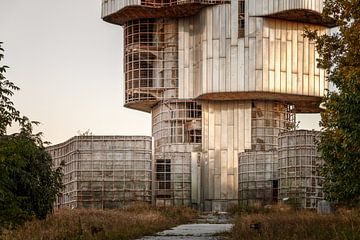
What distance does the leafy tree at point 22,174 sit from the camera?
20.6m

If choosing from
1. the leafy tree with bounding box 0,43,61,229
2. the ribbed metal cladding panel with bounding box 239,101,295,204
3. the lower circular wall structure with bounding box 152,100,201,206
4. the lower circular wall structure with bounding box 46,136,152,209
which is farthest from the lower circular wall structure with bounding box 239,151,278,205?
the leafy tree with bounding box 0,43,61,229

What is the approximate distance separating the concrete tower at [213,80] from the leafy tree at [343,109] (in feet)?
108

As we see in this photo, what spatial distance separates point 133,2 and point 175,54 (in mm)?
7162

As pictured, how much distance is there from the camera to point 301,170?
62.7 m

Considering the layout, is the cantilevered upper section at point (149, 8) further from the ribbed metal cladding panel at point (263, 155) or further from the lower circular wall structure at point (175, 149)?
the ribbed metal cladding panel at point (263, 155)

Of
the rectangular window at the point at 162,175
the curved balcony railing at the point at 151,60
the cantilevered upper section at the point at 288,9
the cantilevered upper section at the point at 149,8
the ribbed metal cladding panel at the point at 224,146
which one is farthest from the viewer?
the curved balcony railing at the point at 151,60

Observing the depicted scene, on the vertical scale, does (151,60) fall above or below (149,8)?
below

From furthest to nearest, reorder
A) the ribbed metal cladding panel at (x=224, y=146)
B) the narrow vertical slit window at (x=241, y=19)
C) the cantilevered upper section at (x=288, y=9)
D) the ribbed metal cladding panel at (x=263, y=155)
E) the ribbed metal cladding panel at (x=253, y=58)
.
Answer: the ribbed metal cladding panel at (x=224, y=146), the narrow vertical slit window at (x=241, y=19), the ribbed metal cladding panel at (x=253, y=58), the cantilevered upper section at (x=288, y=9), the ribbed metal cladding panel at (x=263, y=155)

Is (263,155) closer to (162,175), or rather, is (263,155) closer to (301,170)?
(301,170)

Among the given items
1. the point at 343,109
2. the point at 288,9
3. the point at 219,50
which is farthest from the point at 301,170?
the point at 343,109

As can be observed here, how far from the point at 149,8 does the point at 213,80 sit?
924 centimetres

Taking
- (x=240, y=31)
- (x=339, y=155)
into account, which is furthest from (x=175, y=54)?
(x=339, y=155)

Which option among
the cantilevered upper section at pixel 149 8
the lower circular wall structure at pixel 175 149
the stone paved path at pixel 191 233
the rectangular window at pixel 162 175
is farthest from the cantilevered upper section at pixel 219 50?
the stone paved path at pixel 191 233

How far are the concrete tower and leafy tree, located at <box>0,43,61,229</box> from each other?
39.6 meters
